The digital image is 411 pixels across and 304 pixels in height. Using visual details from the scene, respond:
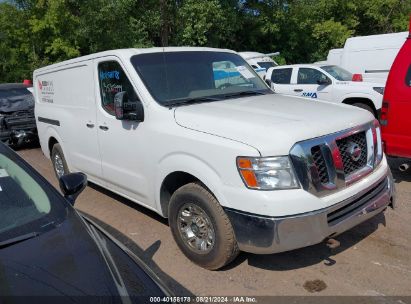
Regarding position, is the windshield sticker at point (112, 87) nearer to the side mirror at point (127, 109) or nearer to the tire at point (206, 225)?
the side mirror at point (127, 109)

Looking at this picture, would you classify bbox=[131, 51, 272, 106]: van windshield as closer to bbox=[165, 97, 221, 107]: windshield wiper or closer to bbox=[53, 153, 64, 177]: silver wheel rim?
bbox=[165, 97, 221, 107]: windshield wiper

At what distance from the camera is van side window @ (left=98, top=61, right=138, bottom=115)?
4426 millimetres

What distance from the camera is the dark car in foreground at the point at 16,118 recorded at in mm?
10000

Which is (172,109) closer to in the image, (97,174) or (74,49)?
(97,174)

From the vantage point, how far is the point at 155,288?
2.06 metres

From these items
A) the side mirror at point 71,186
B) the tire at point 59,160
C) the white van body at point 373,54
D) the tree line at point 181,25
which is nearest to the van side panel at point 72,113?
the tire at point 59,160

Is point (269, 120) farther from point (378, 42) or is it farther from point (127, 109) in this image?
point (378, 42)

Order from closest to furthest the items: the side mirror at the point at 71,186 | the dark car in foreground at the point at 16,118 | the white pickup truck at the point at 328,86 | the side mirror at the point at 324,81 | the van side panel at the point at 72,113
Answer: the side mirror at the point at 71,186 < the van side panel at the point at 72,113 < the dark car in foreground at the point at 16,118 < the white pickup truck at the point at 328,86 < the side mirror at the point at 324,81

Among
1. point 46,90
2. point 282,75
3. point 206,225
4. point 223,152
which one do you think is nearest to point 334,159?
point 223,152

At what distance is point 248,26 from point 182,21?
4.85m

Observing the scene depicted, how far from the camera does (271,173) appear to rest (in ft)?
10.4

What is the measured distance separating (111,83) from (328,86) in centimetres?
769

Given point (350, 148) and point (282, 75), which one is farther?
point (282, 75)

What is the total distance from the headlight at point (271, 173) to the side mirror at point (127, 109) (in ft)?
4.70
